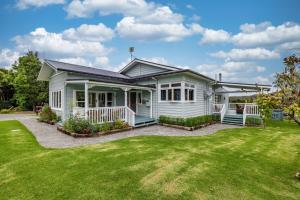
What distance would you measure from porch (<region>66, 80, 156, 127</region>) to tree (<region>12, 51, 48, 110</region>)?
14179mm

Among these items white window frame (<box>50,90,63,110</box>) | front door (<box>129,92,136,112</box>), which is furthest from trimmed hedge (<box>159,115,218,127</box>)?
white window frame (<box>50,90,63,110</box>)

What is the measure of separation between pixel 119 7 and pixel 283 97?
12.7 meters

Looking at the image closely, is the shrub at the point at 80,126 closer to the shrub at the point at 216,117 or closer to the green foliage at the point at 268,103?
the green foliage at the point at 268,103

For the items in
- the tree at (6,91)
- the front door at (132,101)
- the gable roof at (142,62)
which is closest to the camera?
the gable roof at (142,62)

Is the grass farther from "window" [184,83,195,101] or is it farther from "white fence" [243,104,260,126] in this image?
"white fence" [243,104,260,126]

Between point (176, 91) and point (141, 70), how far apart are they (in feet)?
16.1

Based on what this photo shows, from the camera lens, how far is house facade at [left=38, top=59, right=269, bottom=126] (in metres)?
10.4

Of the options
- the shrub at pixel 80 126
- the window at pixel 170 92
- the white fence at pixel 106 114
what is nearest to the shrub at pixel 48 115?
the white fence at pixel 106 114

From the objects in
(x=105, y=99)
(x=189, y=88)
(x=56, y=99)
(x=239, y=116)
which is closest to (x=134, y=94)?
(x=105, y=99)

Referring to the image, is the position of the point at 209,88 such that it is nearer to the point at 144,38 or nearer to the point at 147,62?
the point at 147,62

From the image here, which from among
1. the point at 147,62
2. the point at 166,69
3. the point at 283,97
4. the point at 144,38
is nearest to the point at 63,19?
the point at 144,38

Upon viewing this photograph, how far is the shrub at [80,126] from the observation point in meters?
8.66

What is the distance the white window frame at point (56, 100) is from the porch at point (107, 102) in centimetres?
191

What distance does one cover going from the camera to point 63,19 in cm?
1633
